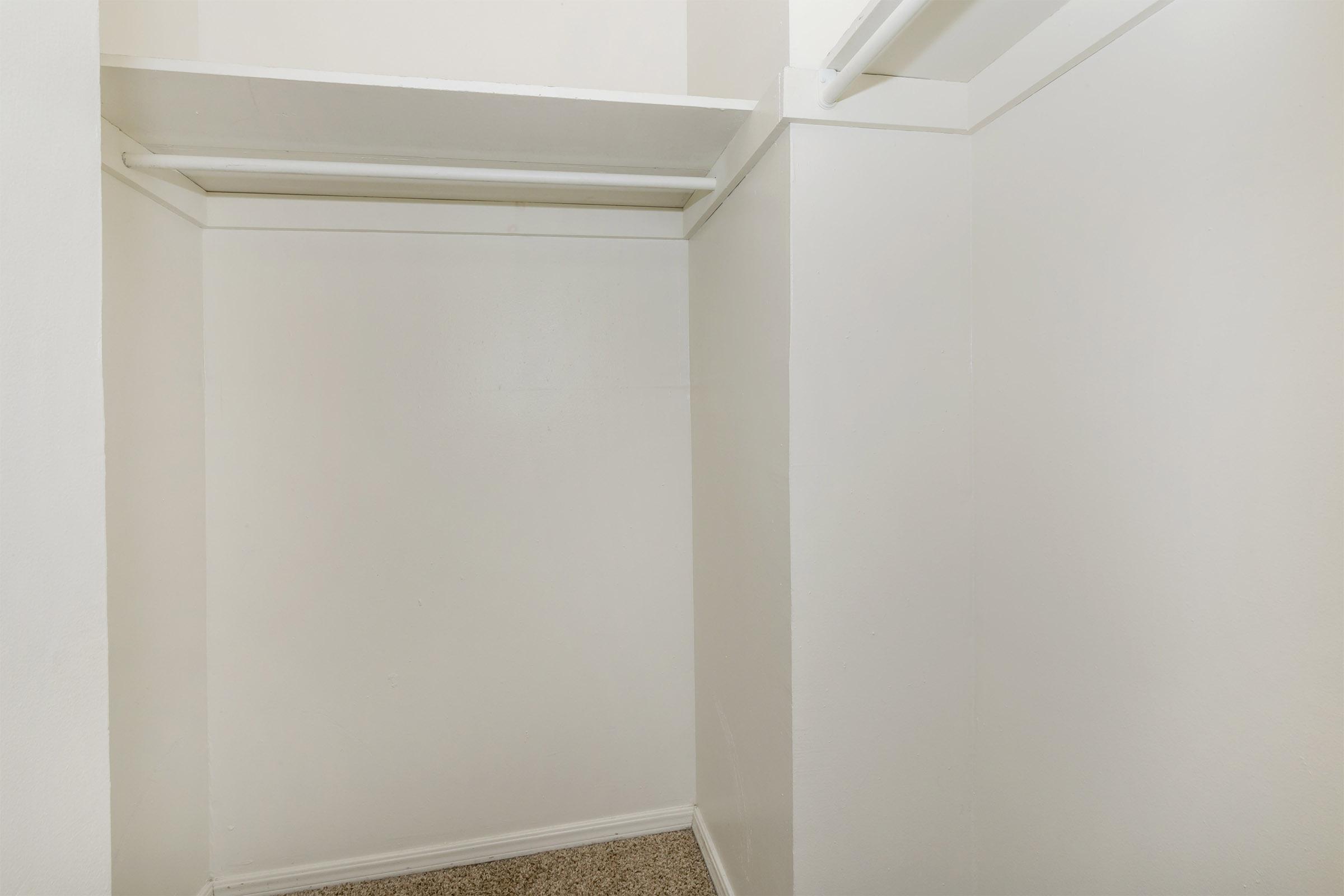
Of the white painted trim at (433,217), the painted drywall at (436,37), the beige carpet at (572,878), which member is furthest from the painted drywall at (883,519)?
the painted drywall at (436,37)

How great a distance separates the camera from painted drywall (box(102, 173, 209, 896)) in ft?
4.00

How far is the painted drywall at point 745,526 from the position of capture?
3.82 feet

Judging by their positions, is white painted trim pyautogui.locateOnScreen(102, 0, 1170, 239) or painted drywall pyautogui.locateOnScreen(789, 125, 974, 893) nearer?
white painted trim pyautogui.locateOnScreen(102, 0, 1170, 239)

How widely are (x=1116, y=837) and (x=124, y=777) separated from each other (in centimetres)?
177

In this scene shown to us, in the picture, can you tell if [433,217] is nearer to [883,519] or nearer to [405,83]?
[405,83]

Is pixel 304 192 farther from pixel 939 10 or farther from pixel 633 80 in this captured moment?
pixel 939 10

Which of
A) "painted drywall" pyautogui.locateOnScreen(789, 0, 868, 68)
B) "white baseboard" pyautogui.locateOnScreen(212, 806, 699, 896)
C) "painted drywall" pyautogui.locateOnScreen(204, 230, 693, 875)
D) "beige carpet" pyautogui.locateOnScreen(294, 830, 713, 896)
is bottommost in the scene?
"beige carpet" pyautogui.locateOnScreen(294, 830, 713, 896)

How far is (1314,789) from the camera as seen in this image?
659mm

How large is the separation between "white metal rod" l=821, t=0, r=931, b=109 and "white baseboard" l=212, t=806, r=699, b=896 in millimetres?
1861

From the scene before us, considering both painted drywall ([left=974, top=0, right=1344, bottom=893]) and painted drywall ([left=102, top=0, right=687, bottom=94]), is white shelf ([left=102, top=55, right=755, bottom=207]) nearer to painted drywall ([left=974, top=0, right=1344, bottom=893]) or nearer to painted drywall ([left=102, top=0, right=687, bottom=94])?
painted drywall ([left=102, top=0, right=687, bottom=94])

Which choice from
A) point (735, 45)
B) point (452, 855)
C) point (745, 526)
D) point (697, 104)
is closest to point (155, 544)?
point (452, 855)

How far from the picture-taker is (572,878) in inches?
64.7

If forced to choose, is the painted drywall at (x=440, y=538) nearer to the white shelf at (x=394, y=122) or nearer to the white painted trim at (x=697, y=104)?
the white painted trim at (x=697, y=104)

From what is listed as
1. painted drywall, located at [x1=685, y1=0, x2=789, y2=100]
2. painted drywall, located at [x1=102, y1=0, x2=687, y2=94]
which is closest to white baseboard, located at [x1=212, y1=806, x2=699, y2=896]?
painted drywall, located at [x1=685, y1=0, x2=789, y2=100]
